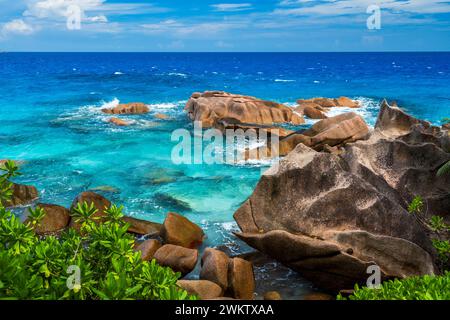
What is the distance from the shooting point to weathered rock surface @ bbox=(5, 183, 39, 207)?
20406 millimetres

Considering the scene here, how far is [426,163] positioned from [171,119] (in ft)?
101

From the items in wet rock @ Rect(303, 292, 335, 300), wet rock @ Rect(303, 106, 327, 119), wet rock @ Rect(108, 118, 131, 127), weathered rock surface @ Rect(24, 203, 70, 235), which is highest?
wet rock @ Rect(303, 106, 327, 119)

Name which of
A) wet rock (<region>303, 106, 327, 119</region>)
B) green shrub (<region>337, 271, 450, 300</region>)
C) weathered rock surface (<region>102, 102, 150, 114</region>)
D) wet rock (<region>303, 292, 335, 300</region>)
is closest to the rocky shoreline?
wet rock (<region>303, 292, 335, 300</region>)

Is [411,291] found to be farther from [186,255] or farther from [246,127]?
[246,127]

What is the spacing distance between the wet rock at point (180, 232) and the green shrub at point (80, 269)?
7882mm

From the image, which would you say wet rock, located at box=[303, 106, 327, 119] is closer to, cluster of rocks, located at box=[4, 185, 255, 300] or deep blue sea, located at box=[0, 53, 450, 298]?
deep blue sea, located at box=[0, 53, 450, 298]

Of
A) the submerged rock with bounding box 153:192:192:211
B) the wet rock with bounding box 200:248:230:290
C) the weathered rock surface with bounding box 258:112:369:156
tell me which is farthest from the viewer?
the weathered rock surface with bounding box 258:112:369:156

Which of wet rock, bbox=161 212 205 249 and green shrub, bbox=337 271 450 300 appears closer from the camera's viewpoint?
green shrub, bbox=337 271 450 300

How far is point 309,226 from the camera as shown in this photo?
43.0 feet

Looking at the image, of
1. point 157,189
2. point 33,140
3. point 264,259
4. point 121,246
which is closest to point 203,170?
point 157,189

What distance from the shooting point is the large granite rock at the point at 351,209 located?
38.7 ft

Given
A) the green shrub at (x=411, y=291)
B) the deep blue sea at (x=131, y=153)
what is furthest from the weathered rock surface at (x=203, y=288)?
the green shrub at (x=411, y=291)

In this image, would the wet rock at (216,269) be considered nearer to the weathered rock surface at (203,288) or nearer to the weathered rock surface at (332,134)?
the weathered rock surface at (203,288)

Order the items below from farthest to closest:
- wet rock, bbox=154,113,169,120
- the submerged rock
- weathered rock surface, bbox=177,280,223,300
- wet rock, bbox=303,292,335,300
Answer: wet rock, bbox=154,113,169,120 → the submerged rock → wet rock, bbox=303,292,335,300 → weathered rock surface, bbox=177,280,223,300
